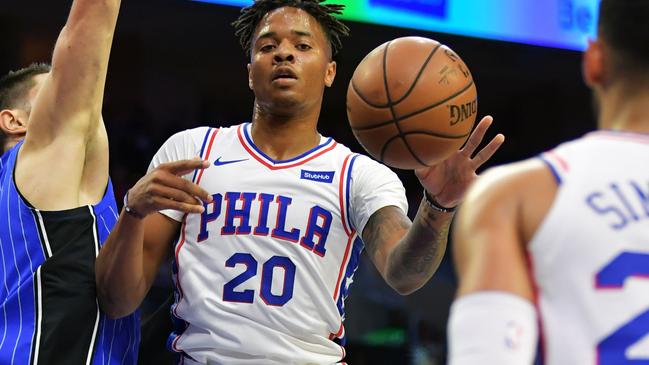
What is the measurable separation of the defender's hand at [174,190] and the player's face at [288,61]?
657mm

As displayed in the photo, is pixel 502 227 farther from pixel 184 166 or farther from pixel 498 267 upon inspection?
pixel 184 166

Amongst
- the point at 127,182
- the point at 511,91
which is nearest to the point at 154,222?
the point at 127,182

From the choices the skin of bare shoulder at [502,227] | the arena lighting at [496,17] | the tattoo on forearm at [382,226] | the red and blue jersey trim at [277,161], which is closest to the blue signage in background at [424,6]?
the arena lighting at [496,17]

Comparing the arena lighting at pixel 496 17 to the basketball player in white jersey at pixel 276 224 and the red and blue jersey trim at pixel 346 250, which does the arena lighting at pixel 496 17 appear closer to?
the basketball player in white jersey at pixel 276 224

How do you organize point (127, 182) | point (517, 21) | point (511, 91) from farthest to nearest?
point (511, 91)
point (127, 182)
point (517, 21)

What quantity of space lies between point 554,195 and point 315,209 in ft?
5.47

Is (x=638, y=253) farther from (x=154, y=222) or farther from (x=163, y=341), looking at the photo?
(x=163, y=341)

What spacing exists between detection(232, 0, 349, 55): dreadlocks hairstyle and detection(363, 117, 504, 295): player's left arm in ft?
3.01

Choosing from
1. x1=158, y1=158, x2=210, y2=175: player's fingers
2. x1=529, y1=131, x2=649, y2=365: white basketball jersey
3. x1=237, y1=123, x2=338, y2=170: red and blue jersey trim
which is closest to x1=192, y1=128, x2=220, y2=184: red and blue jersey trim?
x1=237, y1=123, x2=338, y2=170: red and blue jersey trim

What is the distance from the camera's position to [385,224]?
3.27 meters

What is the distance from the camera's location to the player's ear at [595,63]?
6.00 feet

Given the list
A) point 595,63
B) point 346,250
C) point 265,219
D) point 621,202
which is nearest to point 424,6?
point 346,250

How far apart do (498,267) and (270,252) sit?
1.65 meters

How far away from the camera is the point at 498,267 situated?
5.56 feet
